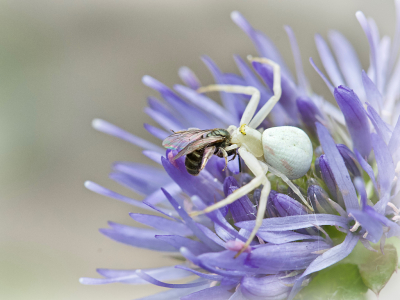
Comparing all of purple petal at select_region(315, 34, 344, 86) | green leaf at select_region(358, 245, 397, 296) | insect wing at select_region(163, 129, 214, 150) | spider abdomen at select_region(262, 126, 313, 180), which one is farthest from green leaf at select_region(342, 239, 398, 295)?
purple petal at select_region(315, 34, 344, 86)

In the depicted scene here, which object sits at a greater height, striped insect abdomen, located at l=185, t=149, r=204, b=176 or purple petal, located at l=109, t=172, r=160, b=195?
purple petal, located at l=109, t=172, r=160, b=195

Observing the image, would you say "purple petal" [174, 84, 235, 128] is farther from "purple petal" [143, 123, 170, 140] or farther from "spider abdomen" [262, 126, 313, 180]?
"spider abdomen" [262, 126, 313, 180]

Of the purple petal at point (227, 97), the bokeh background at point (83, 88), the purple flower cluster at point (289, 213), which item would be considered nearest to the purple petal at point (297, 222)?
the purple flower cluster at point (289, 213)

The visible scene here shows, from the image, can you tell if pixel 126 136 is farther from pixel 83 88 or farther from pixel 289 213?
pixel 83 88

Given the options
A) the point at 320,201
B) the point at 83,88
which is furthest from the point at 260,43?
the point at 83,88

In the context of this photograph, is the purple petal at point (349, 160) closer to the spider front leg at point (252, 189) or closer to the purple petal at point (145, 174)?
the spider front leg at point (252, 189)

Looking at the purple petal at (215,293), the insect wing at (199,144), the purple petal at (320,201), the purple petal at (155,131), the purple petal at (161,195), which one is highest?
the purple petal at (155,131)
